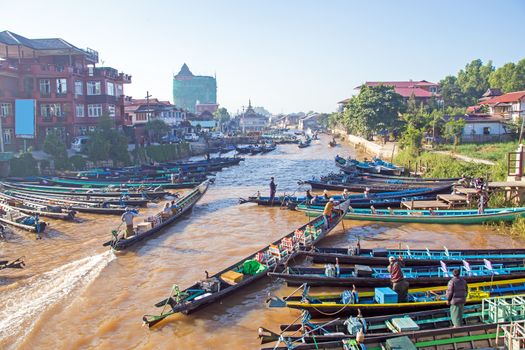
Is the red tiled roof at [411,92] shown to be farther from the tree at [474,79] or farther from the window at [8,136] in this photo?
the window at [8,136]

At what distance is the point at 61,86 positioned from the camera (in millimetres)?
42875

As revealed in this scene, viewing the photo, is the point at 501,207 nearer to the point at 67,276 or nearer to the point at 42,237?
the point at 67,276

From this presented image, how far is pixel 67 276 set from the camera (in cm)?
1547

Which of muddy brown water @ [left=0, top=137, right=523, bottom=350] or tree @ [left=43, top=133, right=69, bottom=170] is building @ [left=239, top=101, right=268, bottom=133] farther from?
muddy brown water @ [left=0, top=137, right=523, bottom=350]

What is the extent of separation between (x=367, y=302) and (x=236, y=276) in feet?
12.9

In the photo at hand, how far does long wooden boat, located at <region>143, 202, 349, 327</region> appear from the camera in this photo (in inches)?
471

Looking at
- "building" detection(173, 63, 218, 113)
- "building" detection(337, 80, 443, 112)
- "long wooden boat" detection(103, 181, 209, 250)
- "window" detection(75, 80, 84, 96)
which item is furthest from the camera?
"building" detection(173, 63, 218, 113)

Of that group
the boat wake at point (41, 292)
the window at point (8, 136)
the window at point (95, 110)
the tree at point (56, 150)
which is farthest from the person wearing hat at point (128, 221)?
the window at point (95, 110)

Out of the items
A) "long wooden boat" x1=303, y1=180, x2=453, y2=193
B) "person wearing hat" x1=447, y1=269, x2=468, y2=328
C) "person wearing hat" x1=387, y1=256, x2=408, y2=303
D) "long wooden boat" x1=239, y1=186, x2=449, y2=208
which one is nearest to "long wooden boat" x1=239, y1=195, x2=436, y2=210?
"long wooden boat" x1=239, y1=186, x2=449, y2=208

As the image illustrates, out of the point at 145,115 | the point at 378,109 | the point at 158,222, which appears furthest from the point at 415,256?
the point at 145,115

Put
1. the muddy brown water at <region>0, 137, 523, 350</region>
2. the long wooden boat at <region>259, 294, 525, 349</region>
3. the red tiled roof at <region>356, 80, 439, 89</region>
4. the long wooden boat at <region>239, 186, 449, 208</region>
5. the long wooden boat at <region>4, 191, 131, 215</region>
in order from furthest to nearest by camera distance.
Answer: the red tiled roof at <region>356, 80, 439, 89</region> → the long wooden boat at <region>239, 186, 449, 208</region> → the long wooden boat at <region>4, 191, 131, 215</region> → the muddy brown water at <region>0, 137, 523, 350</region> → the long wooden boat at <region>259, 294, 525, 349</region>

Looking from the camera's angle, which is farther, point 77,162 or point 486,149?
point 77,162

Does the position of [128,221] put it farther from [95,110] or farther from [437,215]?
[95,110]

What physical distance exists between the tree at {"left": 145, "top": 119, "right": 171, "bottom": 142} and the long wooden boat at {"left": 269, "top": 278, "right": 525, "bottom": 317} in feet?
158
